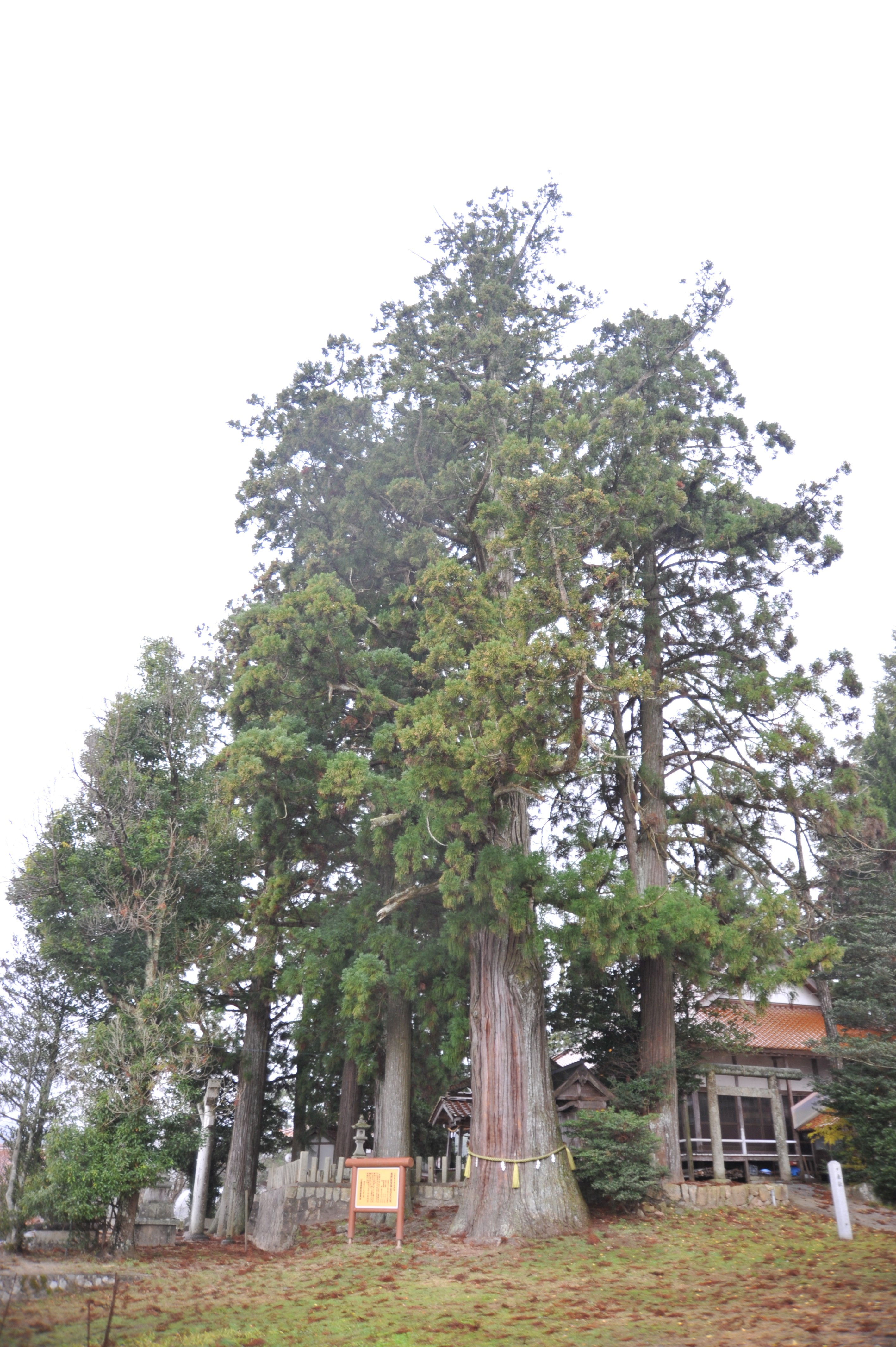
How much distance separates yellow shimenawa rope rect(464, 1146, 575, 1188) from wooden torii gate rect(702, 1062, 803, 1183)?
3.42m

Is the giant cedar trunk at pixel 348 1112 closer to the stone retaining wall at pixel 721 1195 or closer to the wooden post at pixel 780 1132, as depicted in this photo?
the stone retaining wall at pixel 721 1195

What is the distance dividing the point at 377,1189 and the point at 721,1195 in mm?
4444

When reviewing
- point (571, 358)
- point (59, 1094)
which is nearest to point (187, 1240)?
point (59, 1094)

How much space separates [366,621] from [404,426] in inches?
139

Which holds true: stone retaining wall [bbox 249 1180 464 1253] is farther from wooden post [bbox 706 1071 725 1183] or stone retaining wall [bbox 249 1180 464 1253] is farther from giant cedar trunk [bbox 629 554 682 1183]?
wooden post [bbox 706 1071 725 1183]

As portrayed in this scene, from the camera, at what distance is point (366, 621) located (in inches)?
559

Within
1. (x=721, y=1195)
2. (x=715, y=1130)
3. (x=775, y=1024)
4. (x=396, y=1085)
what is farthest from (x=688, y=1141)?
(x=396, y=1085)

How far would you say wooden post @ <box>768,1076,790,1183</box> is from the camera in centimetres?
1466

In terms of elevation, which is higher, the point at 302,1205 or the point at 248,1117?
the point at 248,1117

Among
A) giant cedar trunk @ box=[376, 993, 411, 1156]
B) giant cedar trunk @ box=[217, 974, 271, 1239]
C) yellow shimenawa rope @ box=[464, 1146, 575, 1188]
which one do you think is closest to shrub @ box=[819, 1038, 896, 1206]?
yellow shimenawa rope @ box=[464, 1146, 575, 1188]

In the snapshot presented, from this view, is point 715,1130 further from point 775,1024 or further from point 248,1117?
point 248,1117

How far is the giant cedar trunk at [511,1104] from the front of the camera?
33.2ft

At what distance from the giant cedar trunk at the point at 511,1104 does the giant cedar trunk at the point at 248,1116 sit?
15.1 ft

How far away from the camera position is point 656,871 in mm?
12562
